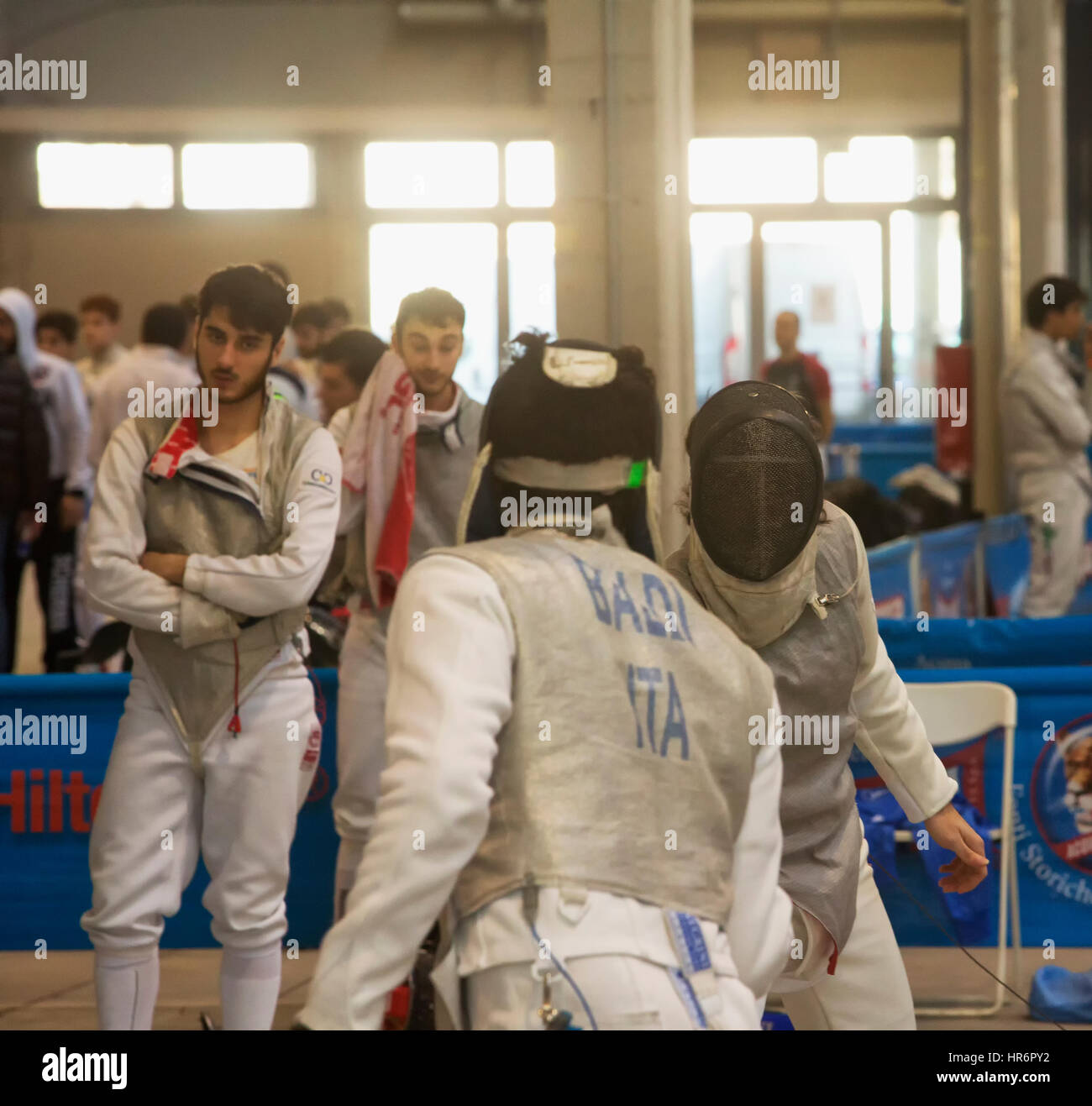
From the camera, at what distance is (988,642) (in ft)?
16.4

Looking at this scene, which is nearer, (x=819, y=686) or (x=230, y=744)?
(x=819, y=686)

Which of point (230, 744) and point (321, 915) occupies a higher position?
point (230, 744)

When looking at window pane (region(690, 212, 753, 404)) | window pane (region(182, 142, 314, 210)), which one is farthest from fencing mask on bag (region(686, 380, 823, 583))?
window pane (region(182, 142, 314, 210))

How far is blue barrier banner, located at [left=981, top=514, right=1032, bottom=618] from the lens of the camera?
31.4 ft

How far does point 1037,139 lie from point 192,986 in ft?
30.3

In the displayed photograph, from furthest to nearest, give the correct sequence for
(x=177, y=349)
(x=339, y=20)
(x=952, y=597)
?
(x=339, y=20) → (x=952, y=597) → (x=177, y=349)

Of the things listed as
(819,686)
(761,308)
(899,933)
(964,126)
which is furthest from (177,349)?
(761,308)

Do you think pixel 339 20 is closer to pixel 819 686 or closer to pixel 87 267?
pixel 87 267

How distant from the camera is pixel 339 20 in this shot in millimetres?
16141

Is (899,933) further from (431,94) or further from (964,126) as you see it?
(431,94)

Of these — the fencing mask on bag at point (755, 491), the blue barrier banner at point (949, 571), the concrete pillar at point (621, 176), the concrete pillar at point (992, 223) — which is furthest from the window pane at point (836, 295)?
the fencing mask on bag at point (755, 491)

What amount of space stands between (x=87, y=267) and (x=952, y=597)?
1074 cm

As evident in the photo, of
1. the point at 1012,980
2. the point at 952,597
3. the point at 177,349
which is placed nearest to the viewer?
the point at 1012,980

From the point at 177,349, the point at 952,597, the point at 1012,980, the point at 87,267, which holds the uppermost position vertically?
the point at 87,267
